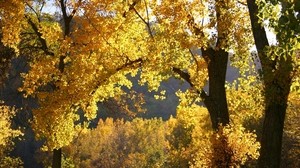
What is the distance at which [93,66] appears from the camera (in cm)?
1585

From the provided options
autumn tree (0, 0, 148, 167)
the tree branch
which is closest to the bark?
autumn tree (0, 0, 148, 167)

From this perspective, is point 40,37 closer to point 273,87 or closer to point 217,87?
point 217,87

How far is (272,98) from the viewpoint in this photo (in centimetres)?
987

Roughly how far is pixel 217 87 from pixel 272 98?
11.4 ft

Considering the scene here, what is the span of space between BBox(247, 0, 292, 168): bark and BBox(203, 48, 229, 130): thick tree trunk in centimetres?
275

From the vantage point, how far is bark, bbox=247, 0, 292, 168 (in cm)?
945

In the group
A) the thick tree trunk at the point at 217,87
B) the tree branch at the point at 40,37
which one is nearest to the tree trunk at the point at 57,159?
the tree branch at the point at 40,37

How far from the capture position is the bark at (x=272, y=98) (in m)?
9.45

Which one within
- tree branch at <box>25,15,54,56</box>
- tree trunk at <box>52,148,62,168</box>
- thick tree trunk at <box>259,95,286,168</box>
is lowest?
tree trunk at <box>52,148,62,168</box>

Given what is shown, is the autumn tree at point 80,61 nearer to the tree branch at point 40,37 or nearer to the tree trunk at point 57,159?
the tree branch at point 40,37

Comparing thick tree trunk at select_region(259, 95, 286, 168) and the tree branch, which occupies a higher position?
the tree branch

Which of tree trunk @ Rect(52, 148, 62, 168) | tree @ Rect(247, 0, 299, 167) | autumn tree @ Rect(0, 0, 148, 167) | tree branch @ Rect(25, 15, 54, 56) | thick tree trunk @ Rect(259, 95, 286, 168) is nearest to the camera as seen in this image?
tree @ Rect(247, 0, 299, 167)

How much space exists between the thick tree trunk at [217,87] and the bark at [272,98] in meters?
2.75

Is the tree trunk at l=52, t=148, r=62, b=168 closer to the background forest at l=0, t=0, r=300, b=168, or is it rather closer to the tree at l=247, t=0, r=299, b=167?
the background forest at l=0, t=0, r=300, b=168
